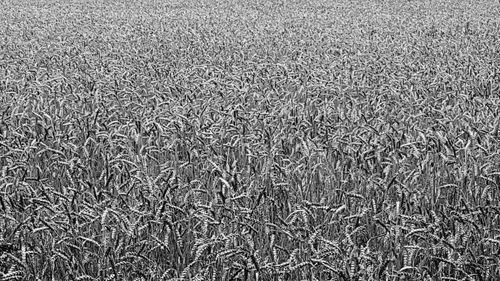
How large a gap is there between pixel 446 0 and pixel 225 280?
72.1ft

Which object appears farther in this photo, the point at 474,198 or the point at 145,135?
the point at 145,135

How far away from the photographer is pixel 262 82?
7.95 metres

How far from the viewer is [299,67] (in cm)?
899

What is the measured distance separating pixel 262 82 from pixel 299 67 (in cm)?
118

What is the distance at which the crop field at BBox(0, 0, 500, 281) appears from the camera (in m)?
3.23

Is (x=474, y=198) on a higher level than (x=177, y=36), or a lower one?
higher

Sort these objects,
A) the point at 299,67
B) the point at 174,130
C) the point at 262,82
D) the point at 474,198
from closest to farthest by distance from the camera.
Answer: the point at 474,198
the point at 174,130
the point at 262,82
the point at 299,67

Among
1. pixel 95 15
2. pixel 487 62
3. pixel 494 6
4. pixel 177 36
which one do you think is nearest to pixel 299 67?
pixel 487 62

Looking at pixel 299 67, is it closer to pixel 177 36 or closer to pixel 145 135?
pixel 145 135

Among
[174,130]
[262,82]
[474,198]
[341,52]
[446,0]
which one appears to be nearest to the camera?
[474,198]

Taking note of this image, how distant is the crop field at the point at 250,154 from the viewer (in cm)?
323

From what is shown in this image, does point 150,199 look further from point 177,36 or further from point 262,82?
point 177,36

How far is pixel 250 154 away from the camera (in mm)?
4289

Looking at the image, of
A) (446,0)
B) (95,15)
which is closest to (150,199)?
(95,15)
